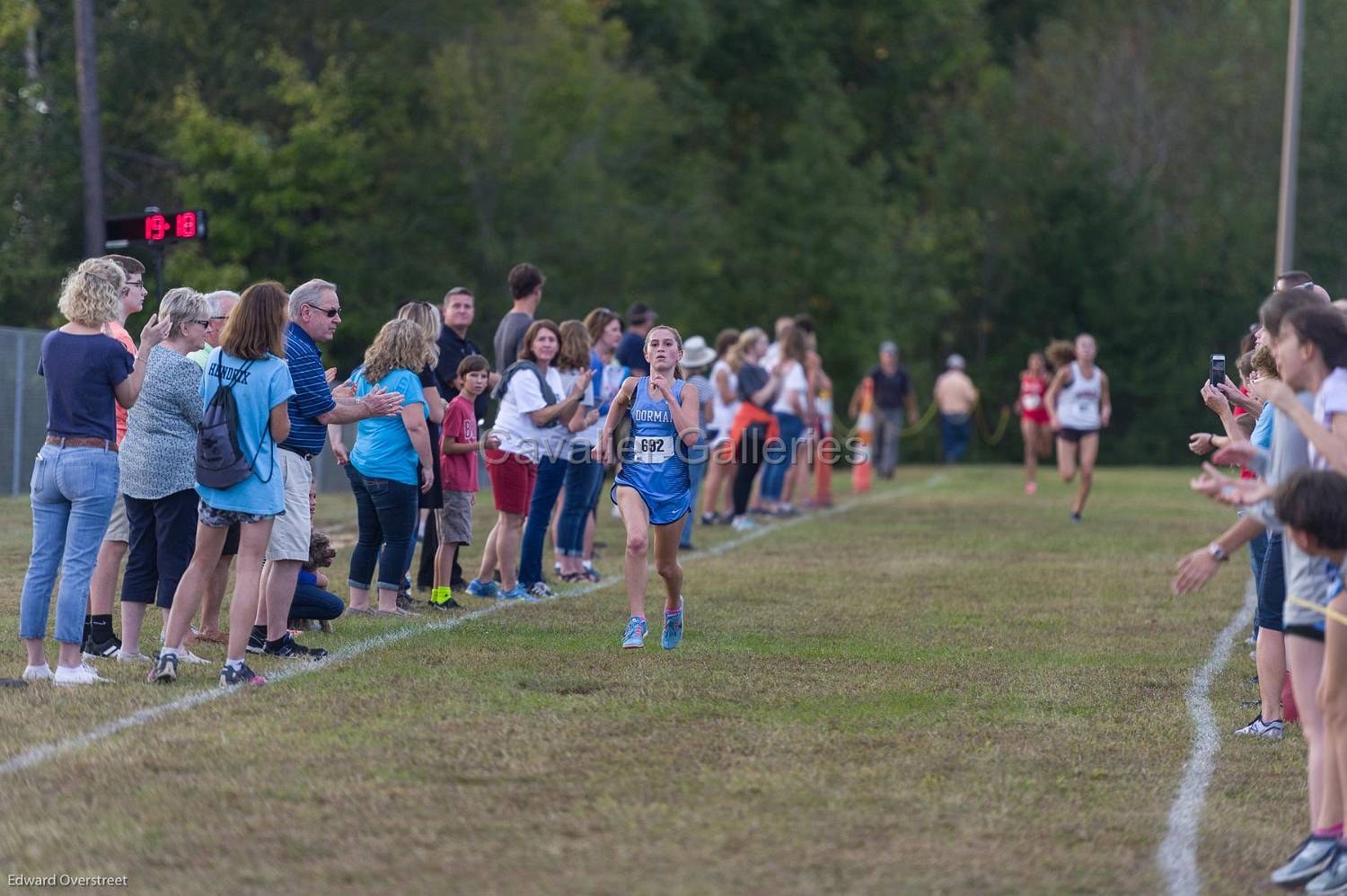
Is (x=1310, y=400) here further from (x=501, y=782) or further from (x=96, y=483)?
(x=96, y=483)

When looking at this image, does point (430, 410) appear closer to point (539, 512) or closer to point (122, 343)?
point (539, 512)

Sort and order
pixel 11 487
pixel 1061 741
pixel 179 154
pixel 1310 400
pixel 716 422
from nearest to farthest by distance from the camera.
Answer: pixel 1310 400, pixel 1061 741, pixel 716 422, pixel 11 487, pixel 179 154

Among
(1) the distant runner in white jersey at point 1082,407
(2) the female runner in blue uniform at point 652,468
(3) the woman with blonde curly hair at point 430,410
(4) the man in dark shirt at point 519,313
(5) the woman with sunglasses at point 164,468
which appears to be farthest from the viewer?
(1) the distant runner in white jersey at point 1082,407

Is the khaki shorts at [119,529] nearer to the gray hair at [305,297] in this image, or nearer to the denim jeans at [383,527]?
Answer: the gray hair at [305,297]

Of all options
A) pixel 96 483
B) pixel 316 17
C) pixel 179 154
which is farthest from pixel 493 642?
pixel 316 17

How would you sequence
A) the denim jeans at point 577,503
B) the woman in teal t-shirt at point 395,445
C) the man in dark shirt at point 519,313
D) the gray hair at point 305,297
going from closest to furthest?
the gray hair at point 305,297 → the woman in teal t-shirt at point 395,445 → the man in dark shirt at point 519,313 → the denim jeans at point 577,503

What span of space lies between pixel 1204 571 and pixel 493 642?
4703mm

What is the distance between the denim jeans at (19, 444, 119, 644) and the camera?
8.06 metres

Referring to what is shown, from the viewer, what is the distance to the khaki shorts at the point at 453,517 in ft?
38.3

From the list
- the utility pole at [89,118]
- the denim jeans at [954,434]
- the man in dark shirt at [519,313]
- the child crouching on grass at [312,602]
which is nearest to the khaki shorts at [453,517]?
the man in dark shirt at [519,313]

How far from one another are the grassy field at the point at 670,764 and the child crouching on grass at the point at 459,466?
0.66 m

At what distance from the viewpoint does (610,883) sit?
17.7 feet

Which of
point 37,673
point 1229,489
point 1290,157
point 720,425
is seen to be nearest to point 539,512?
point 37,673

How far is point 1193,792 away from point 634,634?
3.70 m
